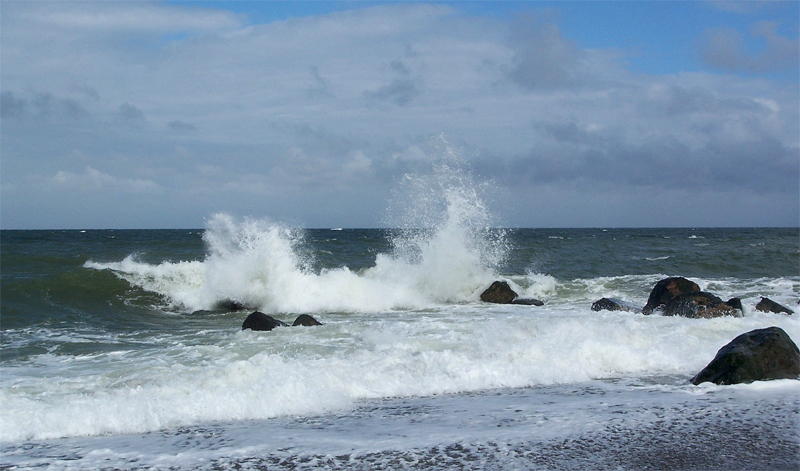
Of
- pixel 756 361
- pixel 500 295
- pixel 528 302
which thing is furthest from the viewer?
pixel 500 295

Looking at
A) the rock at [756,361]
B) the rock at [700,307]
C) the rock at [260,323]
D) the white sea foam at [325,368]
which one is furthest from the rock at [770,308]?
the rock at [260,323]

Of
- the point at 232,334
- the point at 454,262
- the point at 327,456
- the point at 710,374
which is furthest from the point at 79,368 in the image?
the point at 454,262

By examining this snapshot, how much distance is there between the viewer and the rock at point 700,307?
38.9 ft

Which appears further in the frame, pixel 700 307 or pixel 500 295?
pixel 500 295

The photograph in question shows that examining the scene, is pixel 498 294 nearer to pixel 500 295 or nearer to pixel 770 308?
pixel 500 295

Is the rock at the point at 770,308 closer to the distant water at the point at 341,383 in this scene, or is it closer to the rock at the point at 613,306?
the distant water at the point at 341,383

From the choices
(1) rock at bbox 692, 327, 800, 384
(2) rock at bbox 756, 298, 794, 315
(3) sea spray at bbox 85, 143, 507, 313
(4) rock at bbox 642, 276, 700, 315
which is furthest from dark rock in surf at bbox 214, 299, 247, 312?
(1) rock at bbox 692, 327, 800, 384

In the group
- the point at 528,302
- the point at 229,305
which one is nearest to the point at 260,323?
the point at 229,305

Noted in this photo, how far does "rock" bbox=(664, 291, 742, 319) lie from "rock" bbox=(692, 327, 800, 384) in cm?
470

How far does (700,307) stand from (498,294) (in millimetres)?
5703

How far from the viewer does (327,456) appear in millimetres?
4812

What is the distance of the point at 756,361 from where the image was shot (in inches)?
271

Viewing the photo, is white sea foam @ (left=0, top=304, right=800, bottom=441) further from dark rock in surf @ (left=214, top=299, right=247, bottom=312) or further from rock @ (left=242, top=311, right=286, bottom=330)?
dark rock in surf @ (left=214, top=299, right=247, bottom=312)

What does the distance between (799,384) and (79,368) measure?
28.0 feet
